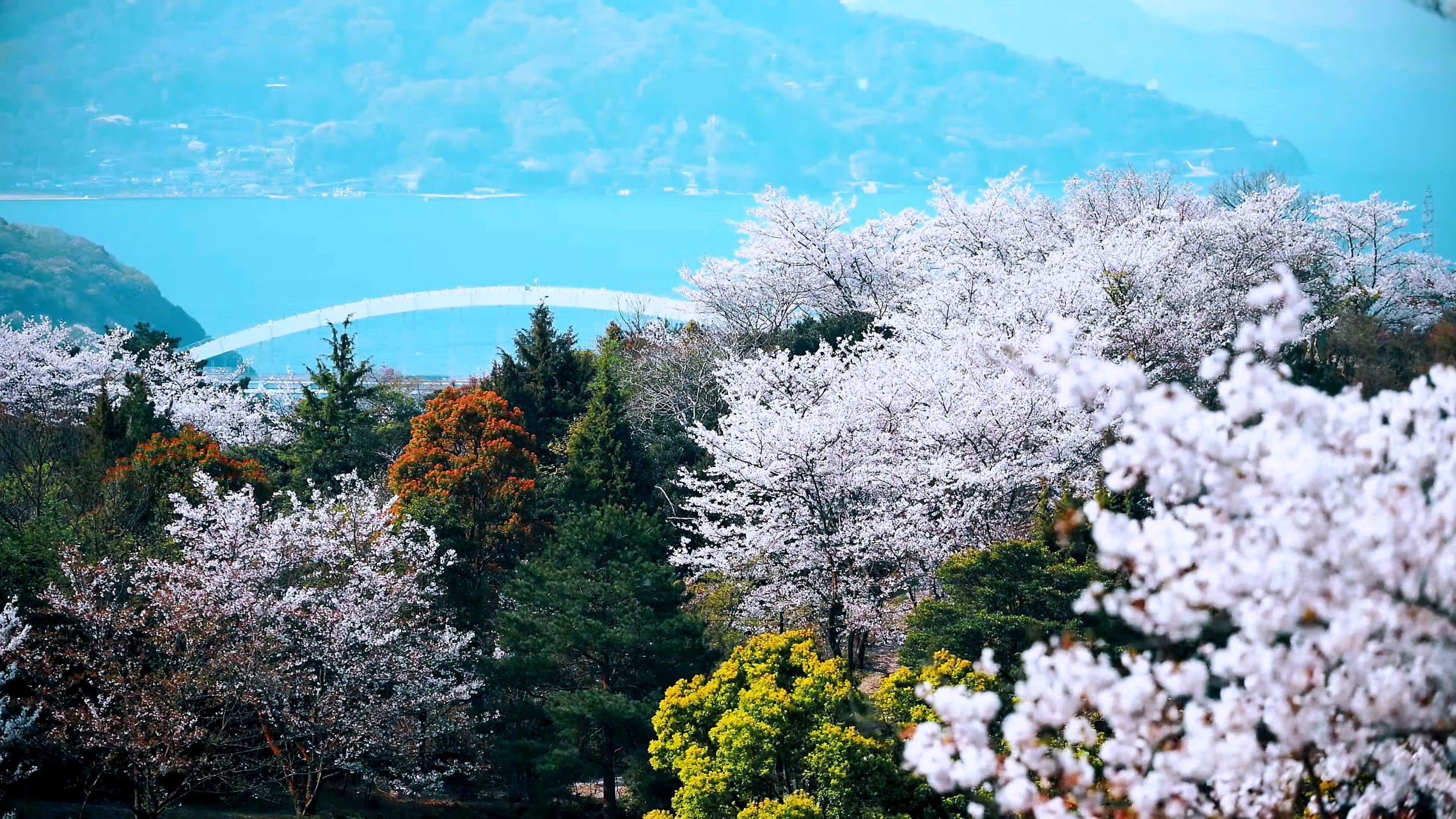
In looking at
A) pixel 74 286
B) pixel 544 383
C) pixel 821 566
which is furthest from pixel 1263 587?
pixel 74 286

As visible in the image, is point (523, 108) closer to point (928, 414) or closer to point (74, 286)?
point (74, 286)

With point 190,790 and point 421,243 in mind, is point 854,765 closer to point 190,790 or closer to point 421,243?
point 190,790

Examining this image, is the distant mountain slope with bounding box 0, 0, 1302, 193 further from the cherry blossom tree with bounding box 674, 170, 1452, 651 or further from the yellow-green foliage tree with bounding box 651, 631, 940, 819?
the yellow-green foliage tree with bounding box 651, 631, 940, 819

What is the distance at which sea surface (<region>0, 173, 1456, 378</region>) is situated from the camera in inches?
4678

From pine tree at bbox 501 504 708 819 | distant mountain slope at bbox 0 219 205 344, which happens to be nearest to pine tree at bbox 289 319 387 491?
pine tree at bbox 501 504 708 819

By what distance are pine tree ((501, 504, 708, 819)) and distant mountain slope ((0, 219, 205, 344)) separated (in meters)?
68.8

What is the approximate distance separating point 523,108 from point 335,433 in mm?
156603

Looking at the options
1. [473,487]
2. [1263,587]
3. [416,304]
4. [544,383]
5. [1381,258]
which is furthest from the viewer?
[416,304]

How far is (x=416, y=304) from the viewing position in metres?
69.2

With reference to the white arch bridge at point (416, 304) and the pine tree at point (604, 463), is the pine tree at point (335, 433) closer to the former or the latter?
the pine tree at point (604, 463)

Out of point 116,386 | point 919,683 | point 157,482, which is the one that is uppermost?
point 116,386

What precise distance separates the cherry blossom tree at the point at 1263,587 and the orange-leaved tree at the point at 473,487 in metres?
15.9

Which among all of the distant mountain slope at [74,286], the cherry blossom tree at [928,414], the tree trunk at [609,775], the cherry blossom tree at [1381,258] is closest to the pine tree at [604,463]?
the cherry blossom tree at [928,414]

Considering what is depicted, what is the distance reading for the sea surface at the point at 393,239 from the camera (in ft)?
390
